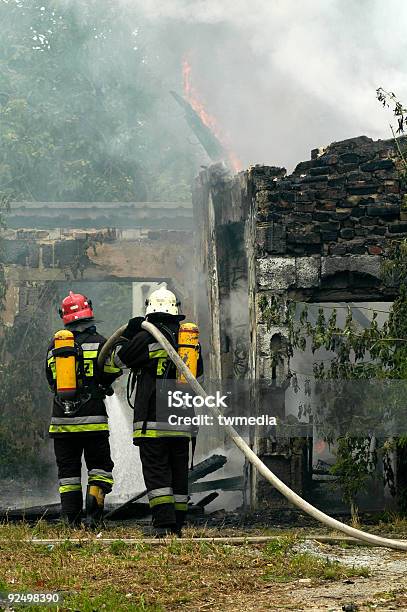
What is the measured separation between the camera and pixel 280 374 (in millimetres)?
10438

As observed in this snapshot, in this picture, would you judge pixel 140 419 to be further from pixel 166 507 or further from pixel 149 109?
pixel 149 109

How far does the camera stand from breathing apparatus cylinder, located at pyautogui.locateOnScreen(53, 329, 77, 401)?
8359 millimetres

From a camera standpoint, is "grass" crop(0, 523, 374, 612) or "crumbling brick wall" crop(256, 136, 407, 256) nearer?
"grass" crop(0, 523, 374, 612)

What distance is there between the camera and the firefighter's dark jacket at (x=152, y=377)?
7.96m

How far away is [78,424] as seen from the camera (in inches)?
333

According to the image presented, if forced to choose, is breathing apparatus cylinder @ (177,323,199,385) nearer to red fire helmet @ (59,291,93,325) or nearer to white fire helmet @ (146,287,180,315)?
white fire helmet @ (146,287,180,315)

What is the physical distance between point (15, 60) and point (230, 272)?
17826mm

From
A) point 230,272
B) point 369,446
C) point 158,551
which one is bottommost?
point 158,551

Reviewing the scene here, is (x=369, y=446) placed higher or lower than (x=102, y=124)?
lower

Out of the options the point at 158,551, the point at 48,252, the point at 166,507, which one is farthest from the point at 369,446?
the point at 48,252

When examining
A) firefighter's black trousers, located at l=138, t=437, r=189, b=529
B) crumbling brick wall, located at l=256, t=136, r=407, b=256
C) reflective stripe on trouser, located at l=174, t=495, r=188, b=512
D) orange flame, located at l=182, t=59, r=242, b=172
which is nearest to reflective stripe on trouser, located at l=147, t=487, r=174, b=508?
firefighter's black trousers, located at l=138, t=437, r=189, b=529

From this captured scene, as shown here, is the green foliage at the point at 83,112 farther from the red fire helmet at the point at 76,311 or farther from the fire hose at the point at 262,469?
the fire hose at the point at 262,469

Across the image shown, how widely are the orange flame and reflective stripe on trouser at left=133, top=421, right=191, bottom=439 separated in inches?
417

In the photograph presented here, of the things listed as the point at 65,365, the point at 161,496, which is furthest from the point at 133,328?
the point at 161,496
